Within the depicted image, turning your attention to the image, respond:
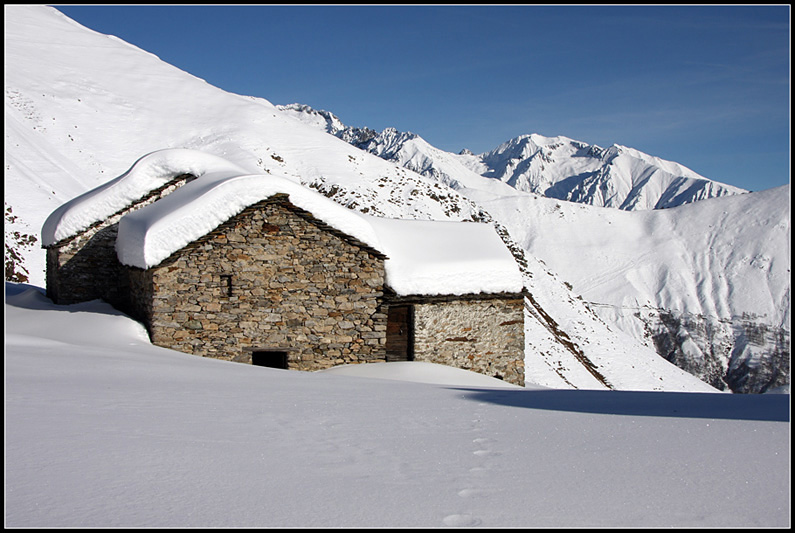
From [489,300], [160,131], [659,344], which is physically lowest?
[659,344]

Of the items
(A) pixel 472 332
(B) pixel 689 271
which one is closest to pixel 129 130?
(A) pixel 472 332

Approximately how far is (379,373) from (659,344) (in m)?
63.6

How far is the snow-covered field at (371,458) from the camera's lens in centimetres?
370

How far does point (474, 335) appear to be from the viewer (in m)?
16.3

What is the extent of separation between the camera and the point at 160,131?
165ft

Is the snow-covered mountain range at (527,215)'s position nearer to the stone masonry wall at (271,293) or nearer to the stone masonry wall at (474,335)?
the stone masonry wall at (474,335)

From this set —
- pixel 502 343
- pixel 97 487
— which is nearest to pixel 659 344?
pixel 502 343

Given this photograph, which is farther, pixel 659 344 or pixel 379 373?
pixel 659 344

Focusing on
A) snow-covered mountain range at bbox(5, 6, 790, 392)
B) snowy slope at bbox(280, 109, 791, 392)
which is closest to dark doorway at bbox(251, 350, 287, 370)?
snow-covered mountain range at bbox(5, 6, 790, 392)

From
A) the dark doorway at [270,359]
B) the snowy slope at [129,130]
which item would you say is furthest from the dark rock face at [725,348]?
the dark doorway at [270,359]

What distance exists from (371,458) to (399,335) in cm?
1067

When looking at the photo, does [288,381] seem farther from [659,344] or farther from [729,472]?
[659,344]

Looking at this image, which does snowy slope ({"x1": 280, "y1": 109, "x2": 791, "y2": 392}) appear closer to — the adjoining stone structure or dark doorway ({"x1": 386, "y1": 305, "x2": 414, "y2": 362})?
the adjoining stone structure

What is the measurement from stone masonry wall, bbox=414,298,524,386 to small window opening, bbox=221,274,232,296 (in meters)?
4.31
